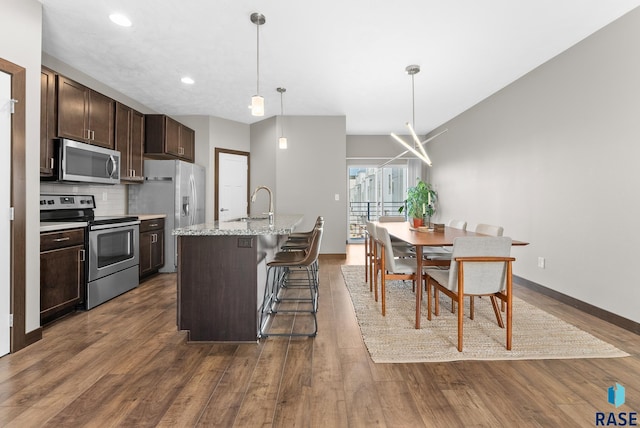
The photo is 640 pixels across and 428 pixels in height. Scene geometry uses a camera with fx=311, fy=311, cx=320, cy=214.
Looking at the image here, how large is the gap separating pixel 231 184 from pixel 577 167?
5.07 m

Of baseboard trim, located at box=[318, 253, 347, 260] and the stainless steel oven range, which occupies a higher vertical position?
the stainless steel oven range

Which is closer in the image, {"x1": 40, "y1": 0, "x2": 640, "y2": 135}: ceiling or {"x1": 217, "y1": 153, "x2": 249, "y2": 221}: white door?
{"x1": 40, "y1": 0, "x2": 640, "y2": 135}: ceiling

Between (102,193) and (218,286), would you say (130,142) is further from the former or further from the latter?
(218,286)

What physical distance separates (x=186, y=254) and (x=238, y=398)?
1.08 meters

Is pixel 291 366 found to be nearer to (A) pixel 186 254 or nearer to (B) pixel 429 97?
(A) pixel 186 254

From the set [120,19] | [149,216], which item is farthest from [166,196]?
[120,19]

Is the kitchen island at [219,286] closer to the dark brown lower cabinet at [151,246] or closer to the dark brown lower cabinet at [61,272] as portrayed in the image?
the dark brown lower cabinet at [61,272]

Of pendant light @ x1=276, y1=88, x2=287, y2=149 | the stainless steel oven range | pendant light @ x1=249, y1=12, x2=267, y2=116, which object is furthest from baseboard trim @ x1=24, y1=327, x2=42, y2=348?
pendant light @ x1=276, y1=88, x2=287, y2=149

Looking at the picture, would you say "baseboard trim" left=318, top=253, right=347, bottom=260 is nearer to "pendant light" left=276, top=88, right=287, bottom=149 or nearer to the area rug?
"pendant light" left=276, top=88, right=287, bottom=149

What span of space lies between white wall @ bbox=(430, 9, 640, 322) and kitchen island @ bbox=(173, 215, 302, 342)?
2.85 m

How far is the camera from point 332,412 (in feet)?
5.05

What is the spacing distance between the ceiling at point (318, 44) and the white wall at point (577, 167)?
0.84 ft

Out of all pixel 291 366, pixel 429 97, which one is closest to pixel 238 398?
pixel 291 366

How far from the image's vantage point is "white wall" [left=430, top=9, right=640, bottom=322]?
2596mm
